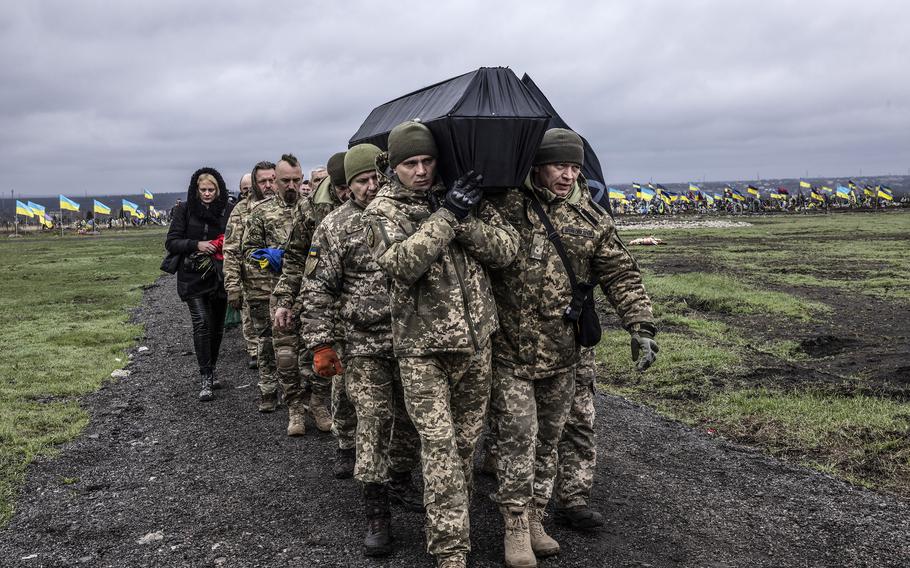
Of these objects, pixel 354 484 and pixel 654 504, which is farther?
pixel 354 484

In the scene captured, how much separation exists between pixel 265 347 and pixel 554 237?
13.4ft

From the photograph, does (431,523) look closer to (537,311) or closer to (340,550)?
(340,550)

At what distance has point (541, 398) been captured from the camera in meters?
4.33

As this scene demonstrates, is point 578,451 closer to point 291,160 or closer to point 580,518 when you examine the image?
point 580,518

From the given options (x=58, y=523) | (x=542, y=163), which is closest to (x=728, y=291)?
(x=542, y=163)

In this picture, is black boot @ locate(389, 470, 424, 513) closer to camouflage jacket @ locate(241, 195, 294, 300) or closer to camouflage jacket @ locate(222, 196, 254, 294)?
camouflage jacket @ locate(241, 195, 294, 300)

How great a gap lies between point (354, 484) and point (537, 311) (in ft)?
6.73

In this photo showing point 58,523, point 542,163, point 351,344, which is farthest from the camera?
point 58,523

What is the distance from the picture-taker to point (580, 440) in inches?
184

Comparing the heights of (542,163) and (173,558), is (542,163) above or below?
above

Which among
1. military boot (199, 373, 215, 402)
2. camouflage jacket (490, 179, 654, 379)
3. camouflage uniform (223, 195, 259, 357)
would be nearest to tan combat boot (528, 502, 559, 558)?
camouflage jacket (490, 179, 654, 379)

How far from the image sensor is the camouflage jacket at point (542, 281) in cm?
419

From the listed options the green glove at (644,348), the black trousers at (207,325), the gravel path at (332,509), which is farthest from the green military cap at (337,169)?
the black trousers at (207,325)

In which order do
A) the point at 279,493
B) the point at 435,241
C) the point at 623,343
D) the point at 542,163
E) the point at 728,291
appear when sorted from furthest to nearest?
the point at 728,291 → the point at 623,343 → the point at 279,493 → the point at 542,163 → the point at 435,241
